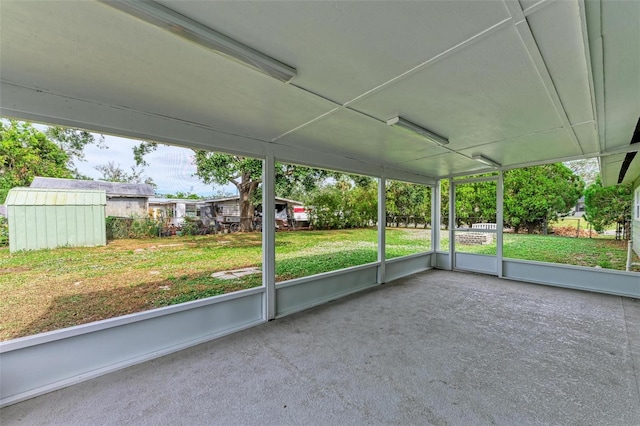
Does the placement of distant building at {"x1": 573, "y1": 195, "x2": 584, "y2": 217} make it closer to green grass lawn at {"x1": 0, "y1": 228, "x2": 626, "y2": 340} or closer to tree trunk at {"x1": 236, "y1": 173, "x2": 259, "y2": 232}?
green grass lawn at {"x1": 0, "y1": 228, "x2": 626, "y2": 340}

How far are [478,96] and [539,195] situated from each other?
8.60 m

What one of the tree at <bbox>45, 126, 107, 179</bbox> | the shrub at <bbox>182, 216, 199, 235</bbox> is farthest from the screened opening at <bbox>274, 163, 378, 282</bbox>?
the tree at <bbox>45, 126, 107, 179</bbox>

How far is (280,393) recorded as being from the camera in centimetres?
183

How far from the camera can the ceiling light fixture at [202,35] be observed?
1.05 metres

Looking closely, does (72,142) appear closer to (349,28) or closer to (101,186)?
(101,186)

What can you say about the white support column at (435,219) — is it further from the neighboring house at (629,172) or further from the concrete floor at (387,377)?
the concrete floor at (387,377)

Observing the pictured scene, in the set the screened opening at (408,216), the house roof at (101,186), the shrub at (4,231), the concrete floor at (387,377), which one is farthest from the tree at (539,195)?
the shrub at (4,231)

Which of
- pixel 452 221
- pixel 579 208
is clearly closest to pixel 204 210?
pixel 452 221

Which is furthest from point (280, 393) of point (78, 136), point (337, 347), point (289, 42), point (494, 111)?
point (78, 136)

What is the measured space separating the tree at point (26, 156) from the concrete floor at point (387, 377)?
267 centimetres

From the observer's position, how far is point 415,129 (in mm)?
2594

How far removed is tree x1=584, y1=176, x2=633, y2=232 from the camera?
636 cm

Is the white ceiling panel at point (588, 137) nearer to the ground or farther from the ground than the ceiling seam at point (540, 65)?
nearer to the ground

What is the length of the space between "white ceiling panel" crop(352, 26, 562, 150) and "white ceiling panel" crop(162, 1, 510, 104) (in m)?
0.21
